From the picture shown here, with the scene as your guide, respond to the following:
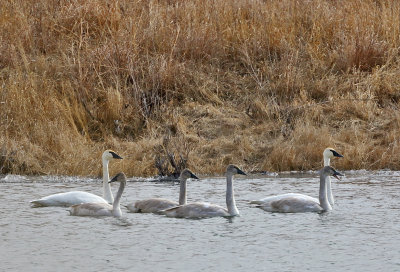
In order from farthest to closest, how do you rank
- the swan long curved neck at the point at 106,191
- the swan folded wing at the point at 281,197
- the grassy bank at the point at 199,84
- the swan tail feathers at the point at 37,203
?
the grassy bank at the point at 199,84 < the swan long curved neck at the point at 106,191 < the swan tail feathers at the point at 37,203 < the swan folded wing at the point at 281,197

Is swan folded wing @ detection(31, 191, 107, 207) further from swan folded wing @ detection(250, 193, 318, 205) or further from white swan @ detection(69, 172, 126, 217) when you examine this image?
swan folded wing @ detection(250, 193, 318, 205)

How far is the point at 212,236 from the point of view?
31.2 feet

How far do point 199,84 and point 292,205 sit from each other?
5575 mm

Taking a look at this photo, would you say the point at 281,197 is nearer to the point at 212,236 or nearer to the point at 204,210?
the point at 204,210

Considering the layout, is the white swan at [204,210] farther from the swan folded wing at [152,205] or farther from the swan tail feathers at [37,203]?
the swan tail feathers at [37,203]

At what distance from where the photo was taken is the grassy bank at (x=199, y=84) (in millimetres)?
13758

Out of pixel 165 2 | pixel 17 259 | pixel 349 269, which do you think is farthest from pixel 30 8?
pixel 349 269

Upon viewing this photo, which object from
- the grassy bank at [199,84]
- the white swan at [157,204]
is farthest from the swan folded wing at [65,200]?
the grassy bank at [199,84]

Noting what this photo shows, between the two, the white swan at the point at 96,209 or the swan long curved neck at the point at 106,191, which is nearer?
the white swan at the point at 96,209

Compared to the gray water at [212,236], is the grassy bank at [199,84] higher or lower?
higher

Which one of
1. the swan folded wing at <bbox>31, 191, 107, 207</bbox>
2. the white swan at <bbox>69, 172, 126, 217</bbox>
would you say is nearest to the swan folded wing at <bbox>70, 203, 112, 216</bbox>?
the white swan at <bbox>69, 172, 126, 217</bbox>

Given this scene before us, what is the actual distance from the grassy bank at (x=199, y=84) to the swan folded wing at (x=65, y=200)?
7.20 ft

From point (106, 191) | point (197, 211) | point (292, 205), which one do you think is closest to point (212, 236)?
point (197, 211)

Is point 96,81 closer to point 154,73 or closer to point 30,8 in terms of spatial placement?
point 154,73
